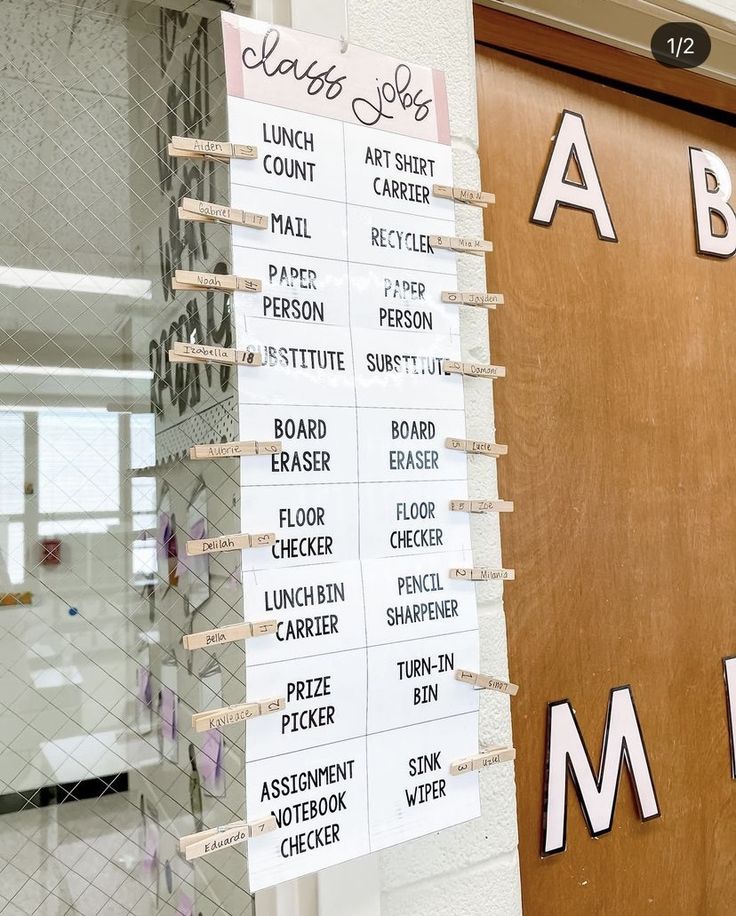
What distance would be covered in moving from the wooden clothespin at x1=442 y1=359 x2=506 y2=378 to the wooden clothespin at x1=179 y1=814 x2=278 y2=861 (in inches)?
17.8

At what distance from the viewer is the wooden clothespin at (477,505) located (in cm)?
74

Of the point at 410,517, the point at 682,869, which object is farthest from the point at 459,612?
the point at 682,869

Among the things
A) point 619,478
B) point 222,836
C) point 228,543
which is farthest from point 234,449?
point 619,478

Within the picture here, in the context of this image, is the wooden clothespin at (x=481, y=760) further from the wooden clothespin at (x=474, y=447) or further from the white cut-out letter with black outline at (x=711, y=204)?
the white cut-out letter with black outline at (x=711, y=204)

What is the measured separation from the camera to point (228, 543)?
596mm

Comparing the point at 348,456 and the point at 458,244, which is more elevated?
the point at 458,244

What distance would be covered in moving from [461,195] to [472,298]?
109 millimetres

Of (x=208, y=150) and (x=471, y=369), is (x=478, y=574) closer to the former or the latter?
(x=471, y=369)

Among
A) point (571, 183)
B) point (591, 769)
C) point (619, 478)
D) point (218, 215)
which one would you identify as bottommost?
point (591, 769)

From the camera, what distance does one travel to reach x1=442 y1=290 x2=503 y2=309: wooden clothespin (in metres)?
0.75

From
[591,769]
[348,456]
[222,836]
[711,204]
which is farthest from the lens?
[711,204]

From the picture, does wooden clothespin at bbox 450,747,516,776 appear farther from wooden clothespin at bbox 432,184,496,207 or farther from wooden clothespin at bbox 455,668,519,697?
wooden clothespin at bbox 432,184,496,207

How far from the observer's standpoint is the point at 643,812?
39.6 inches

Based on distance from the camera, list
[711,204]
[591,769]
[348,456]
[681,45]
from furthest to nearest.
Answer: [711,204], [681,45], [591,769], [348,456]
